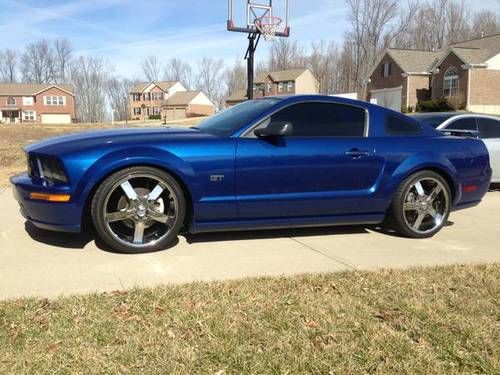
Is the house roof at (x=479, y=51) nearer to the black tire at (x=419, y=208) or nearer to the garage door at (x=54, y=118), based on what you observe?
the black tire at (x=419, y=208)

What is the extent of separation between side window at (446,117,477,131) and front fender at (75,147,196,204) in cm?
572

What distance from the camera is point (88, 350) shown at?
2.97 metres

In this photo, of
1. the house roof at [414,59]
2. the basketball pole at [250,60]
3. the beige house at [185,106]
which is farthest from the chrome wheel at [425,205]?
the beige house at [185,106]

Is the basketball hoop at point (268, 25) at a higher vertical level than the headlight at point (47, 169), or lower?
higher

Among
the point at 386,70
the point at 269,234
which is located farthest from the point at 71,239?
the point at 386,70

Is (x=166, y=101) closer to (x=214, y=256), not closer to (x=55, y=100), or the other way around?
(x=55, y=100)

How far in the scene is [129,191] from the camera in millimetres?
4699

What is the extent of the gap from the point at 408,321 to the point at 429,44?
246 ft

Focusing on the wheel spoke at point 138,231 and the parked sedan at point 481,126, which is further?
the parked sedan at point 481,126

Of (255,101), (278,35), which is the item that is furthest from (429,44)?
(255,101)

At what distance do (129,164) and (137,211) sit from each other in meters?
0.42

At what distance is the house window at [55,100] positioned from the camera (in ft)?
265

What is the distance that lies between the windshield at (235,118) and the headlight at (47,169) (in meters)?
1.48

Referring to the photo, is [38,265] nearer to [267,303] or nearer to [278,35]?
[267,303]
